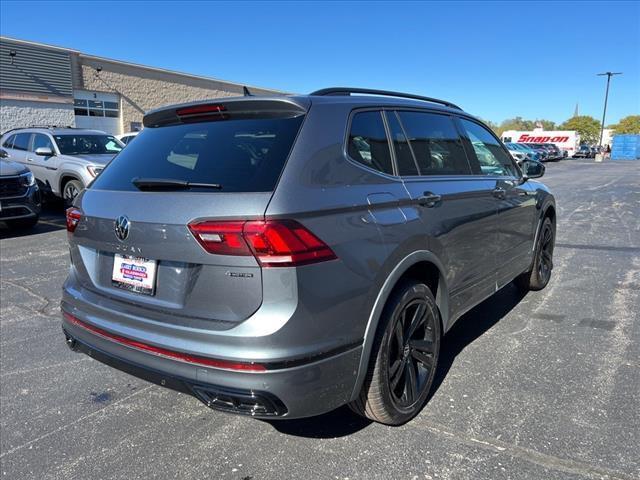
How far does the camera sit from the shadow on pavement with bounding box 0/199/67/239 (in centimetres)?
911

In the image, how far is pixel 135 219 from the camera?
2.47m

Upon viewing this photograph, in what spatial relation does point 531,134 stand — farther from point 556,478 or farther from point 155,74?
point 556,478

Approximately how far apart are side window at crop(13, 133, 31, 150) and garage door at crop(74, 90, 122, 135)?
18.1m

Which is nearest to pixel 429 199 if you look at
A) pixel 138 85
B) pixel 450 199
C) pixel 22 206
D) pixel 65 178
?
pixel 450 199

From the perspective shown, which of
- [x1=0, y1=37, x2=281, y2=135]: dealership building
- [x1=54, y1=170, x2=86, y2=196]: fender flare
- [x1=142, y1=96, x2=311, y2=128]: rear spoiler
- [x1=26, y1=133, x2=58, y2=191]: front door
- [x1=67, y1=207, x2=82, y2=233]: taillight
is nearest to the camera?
[x1=142, y1=96, x2=311, y2=128]: rear spoiler

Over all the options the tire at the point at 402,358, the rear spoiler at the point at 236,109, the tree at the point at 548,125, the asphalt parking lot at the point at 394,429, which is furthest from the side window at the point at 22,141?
the tree at the point at 548,125

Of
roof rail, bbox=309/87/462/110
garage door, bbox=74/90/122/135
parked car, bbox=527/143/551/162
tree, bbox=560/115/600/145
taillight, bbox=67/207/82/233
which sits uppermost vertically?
tree, bbox=560/115/600/145

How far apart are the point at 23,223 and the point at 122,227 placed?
818 centimetres

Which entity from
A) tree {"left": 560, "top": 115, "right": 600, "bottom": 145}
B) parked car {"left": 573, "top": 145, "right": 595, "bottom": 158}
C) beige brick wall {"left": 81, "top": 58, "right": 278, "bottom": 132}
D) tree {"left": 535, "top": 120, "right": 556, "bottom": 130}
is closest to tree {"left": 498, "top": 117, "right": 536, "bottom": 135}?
tree {"left": 535, "top": 120, "right": 556, "bottom": 130}

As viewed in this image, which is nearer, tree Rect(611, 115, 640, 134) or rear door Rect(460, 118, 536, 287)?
rear door Rect(460, 118, 536, 287)

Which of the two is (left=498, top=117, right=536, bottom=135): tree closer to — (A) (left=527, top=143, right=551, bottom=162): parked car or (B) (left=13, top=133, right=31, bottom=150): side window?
(A) (left=527, top=143, right=551, bottom=162): parked car

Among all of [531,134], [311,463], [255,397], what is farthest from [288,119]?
[531,134]

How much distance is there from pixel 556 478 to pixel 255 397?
150 centimetres

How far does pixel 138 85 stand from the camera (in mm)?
31453
